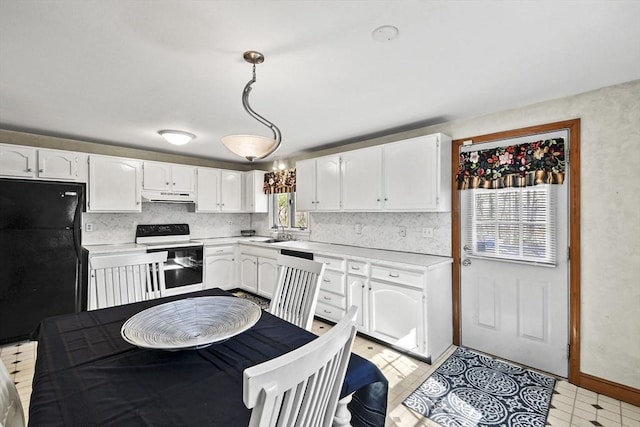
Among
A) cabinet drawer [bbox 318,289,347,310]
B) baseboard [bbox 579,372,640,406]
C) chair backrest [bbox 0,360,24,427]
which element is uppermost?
chair backrest [bbox 0,360,24,427]

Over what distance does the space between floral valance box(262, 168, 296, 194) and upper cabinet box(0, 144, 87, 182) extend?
2.46 metres

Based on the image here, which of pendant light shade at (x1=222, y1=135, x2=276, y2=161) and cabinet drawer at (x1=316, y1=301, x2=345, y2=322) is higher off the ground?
pendant light shade at (x1=222, y1=135, x2=276, y2=161)

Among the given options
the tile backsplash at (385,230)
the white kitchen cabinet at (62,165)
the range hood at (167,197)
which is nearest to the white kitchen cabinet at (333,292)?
the tile backsplash at (385,230)

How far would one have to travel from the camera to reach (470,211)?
2914mm

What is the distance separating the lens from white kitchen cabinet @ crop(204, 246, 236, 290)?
14.8 feet

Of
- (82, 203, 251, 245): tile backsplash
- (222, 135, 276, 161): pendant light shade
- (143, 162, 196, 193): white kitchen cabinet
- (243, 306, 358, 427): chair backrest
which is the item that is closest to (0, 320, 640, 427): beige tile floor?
(243, 306, 358, 427): chair backrest

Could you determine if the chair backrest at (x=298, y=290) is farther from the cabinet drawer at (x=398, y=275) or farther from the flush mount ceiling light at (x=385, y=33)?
the flush mount ceiling light at (x=385, y=33)

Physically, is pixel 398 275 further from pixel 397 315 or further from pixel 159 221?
pixel 159 221

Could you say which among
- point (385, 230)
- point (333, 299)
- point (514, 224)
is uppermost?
point (514, 224)

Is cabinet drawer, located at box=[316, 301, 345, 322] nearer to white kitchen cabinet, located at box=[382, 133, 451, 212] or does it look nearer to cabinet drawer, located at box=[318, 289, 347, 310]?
cabinet drawer, located at box=[318, 289, 347, 310]

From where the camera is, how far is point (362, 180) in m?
3.44

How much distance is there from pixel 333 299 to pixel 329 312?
7.2 inches

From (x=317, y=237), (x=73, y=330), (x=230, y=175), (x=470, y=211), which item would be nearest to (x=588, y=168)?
(x=470, y=211)

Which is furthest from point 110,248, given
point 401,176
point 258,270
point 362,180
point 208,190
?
point 401,176
